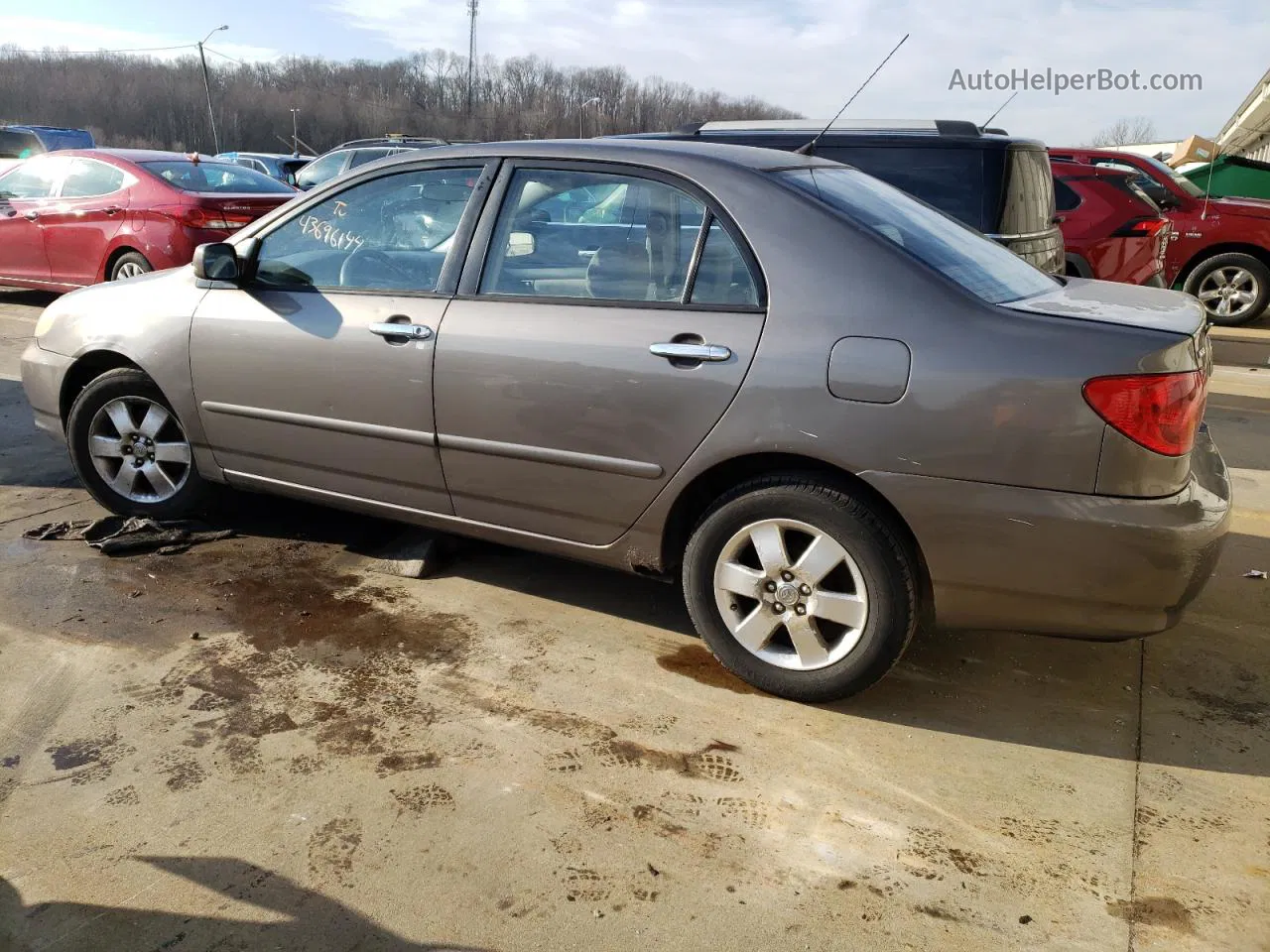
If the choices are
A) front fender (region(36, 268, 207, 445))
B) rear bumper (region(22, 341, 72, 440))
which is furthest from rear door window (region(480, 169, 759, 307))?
rear bumper (region(22, 341, 72, 440))

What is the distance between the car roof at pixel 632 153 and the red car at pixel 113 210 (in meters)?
5.39

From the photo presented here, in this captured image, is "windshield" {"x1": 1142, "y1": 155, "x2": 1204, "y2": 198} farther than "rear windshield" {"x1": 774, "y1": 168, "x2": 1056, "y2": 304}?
Yes

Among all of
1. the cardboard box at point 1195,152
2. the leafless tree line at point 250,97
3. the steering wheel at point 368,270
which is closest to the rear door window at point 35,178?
the steering wheel at point 368,270

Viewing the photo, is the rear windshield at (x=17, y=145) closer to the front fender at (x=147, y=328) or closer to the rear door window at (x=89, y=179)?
the rear door window at (x=89, y=179)

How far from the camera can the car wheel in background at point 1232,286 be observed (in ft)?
36.1

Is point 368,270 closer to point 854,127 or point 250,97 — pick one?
point 854,127

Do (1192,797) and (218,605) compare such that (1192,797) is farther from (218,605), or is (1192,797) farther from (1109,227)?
(1109,227)

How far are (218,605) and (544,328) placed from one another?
1599 mm

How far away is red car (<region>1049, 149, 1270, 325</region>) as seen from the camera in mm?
10828

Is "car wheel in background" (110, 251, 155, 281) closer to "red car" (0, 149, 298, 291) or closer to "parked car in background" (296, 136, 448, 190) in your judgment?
"red car" (0, 149, 298, 291)

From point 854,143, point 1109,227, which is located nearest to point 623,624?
point 854,143

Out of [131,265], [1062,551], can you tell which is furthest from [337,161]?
[1062,551]

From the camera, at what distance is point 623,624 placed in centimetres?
369

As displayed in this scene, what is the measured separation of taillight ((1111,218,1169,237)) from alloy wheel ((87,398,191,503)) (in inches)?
309
